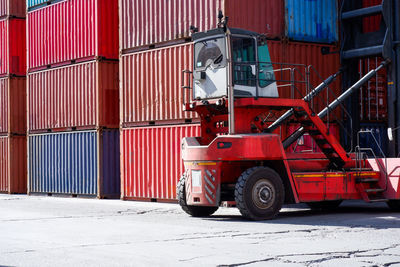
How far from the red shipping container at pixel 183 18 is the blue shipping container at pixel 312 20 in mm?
294

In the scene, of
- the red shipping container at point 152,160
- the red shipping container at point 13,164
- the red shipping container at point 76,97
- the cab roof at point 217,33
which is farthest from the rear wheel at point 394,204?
the red shipping container at point 13,164

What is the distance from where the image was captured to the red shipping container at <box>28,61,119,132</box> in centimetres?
2156

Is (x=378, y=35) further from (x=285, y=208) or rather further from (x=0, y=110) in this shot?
(x=0, y=110)

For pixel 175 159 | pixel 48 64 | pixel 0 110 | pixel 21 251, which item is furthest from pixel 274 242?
pixel 0 110

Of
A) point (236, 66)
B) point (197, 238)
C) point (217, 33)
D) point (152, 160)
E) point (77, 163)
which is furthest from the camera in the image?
point (77, 163)

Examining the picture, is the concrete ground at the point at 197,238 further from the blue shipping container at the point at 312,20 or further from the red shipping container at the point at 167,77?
the blue shipping container at the point at 312,20

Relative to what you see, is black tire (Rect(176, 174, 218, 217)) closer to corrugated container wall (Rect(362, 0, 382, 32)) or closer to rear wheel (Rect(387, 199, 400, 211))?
rear wheel (Rect(387, 199, 400, 211))

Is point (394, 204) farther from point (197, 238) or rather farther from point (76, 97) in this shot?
point (76, 97)

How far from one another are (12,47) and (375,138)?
14280 mm

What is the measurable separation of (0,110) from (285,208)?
14157 millimetres

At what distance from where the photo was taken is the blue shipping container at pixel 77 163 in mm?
21344

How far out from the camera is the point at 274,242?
391 inches

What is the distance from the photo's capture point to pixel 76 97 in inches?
877

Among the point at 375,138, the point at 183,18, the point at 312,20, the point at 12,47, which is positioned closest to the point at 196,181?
the point at 183,18
